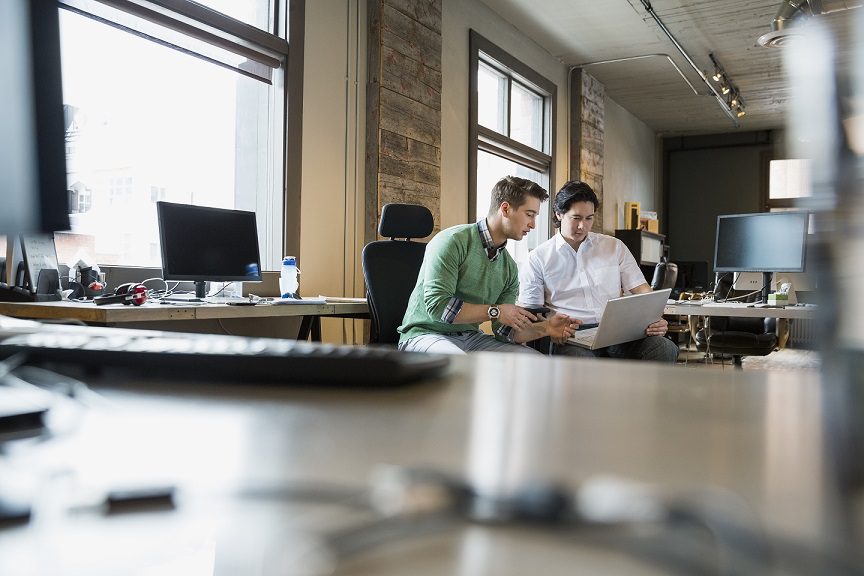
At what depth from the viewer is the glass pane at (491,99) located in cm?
606

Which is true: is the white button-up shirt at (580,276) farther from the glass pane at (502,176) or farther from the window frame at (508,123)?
the window frame at (508,123)

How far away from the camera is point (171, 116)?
3438 millimetres

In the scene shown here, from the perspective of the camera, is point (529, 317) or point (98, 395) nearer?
point (98, 395)

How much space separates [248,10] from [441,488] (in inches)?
163

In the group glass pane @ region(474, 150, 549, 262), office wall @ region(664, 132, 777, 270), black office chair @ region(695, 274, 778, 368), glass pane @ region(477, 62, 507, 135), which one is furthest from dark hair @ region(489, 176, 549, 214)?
office wall @ region(664, 132, 777, 270)

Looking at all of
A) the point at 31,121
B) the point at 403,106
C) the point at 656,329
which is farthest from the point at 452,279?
the point at 31,121

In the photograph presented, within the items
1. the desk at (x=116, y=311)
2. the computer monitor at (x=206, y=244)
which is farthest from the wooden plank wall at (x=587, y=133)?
the desk at (x=116, y=311)

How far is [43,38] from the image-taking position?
0.50m

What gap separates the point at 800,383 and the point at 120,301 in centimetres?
236

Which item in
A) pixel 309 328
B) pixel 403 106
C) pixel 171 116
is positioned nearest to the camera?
pixel 171 116

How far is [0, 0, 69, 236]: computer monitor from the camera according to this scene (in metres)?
0.46

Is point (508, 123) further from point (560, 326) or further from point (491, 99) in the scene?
point (560, 326)

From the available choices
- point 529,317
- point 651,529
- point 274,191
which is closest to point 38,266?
point 274,191

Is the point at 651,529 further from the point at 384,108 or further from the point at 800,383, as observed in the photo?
the point at 384,108
